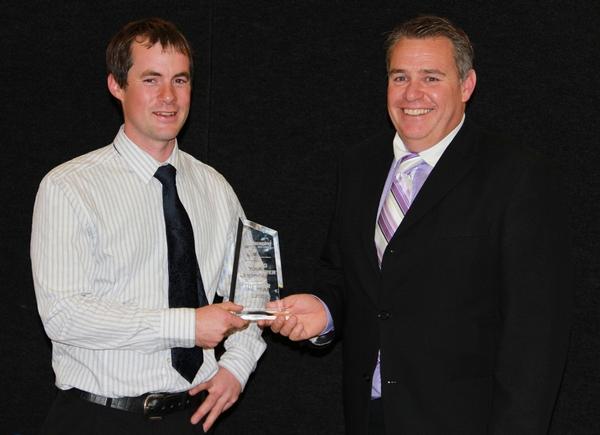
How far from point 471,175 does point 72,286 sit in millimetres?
1276

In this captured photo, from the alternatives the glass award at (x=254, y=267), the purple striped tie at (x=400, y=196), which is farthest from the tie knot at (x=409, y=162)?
the glass award at (x=254, y=267)

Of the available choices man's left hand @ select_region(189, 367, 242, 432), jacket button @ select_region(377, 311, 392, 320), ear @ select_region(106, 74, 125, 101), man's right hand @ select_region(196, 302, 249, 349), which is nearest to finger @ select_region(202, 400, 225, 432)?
man's left hand @ select_region(189, 367, 242, 432)

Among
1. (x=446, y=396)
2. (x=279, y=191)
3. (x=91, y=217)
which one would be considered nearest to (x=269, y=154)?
(x=279, y=191)

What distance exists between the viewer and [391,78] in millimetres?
2645

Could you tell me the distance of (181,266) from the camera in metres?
2.54

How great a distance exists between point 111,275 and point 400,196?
37.8 inches

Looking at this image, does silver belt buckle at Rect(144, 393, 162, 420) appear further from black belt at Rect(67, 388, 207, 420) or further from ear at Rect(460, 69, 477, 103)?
ear at Rect(460, 69, 477, 103)

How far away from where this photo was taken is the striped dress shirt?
237 centimetres

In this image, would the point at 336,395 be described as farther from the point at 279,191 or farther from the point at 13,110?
the point at 13,110

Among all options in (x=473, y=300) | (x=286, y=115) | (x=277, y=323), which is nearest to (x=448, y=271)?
(x=473, y=300)

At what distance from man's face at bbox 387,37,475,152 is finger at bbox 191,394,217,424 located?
42.4 inches

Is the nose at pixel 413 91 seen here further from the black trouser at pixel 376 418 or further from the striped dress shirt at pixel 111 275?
the black trouser at pixel 376 418

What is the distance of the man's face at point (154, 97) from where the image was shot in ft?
8.46

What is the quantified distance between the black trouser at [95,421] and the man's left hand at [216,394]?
10 centimetres
